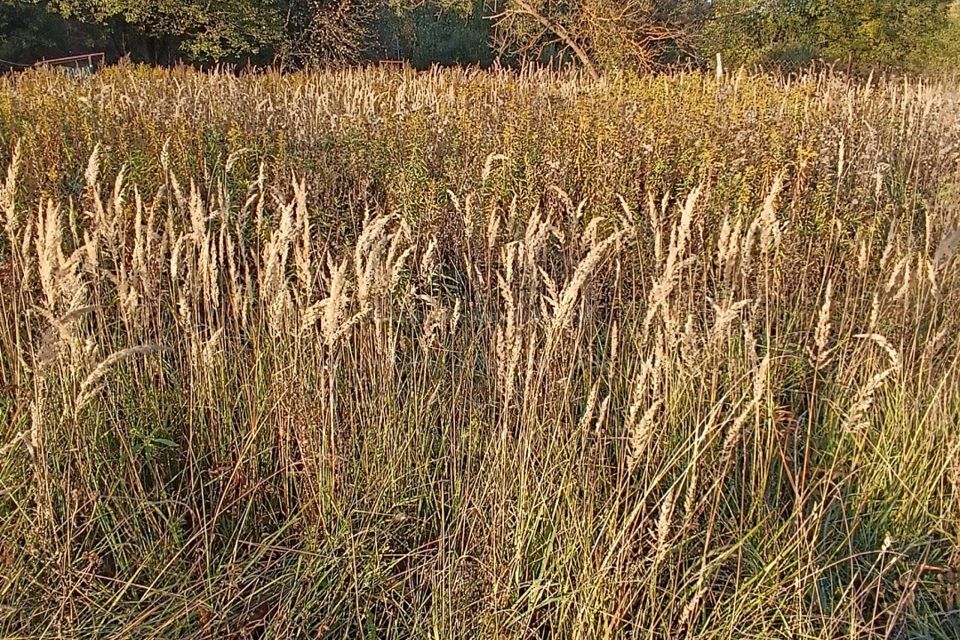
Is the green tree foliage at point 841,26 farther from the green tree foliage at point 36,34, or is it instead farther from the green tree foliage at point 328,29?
the green tree foliage at point 36,34

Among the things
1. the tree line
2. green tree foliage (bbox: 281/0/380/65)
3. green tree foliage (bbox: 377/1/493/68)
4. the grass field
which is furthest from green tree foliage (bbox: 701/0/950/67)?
the grass field

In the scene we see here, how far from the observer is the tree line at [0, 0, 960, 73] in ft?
44.0

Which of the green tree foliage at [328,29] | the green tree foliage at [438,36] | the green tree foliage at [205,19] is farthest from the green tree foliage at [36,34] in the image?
the green tree foliage at [438,36]

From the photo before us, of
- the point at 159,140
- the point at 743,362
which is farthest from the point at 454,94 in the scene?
the point at 743,362

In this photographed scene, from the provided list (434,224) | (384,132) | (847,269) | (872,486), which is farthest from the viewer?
(384,132)

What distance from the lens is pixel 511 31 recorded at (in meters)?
14.6

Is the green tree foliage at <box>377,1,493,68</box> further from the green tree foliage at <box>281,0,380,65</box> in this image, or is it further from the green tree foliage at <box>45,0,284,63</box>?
the green tree foliage at <box>45,0,284,63</box>

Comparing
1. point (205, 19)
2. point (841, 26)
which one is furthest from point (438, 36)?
point (841, 26)

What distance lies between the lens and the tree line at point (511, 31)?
13.4 m

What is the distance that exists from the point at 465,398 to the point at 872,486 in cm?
101

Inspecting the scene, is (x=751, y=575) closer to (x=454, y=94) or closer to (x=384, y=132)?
(x=384, y=132)

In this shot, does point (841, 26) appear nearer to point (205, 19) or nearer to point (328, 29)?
point (328, 29)

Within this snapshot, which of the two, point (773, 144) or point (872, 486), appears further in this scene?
point (773, 144)

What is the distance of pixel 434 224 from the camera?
3053mm
